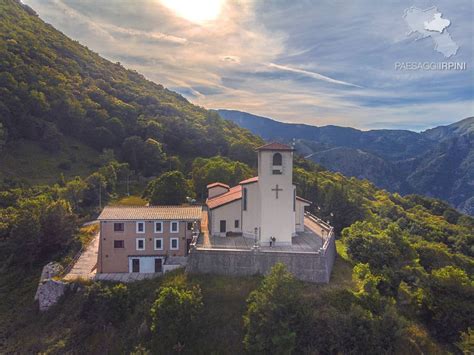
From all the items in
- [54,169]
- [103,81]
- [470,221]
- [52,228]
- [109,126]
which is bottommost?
[470,221]

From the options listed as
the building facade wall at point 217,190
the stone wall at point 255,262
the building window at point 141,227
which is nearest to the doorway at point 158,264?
the building window at point 141,227

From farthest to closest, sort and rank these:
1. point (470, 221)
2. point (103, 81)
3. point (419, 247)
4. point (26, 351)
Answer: point (103, 81) → point (470, 221) → point (419, 247) → point (26, 351)

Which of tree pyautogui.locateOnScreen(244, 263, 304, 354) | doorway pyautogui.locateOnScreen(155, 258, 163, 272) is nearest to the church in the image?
tree pyautogui.locateOnScreen(244, 263, 304, 354)

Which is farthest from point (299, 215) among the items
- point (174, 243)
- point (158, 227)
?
point (158, 227)

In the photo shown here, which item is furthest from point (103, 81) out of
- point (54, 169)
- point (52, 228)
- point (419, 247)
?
point (419, 247)

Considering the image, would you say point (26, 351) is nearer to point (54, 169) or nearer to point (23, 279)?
point (23, 279)

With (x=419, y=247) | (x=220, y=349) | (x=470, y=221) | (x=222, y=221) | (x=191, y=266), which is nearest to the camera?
(x=220, y=349)

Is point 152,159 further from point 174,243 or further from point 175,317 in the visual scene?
point 175,317
